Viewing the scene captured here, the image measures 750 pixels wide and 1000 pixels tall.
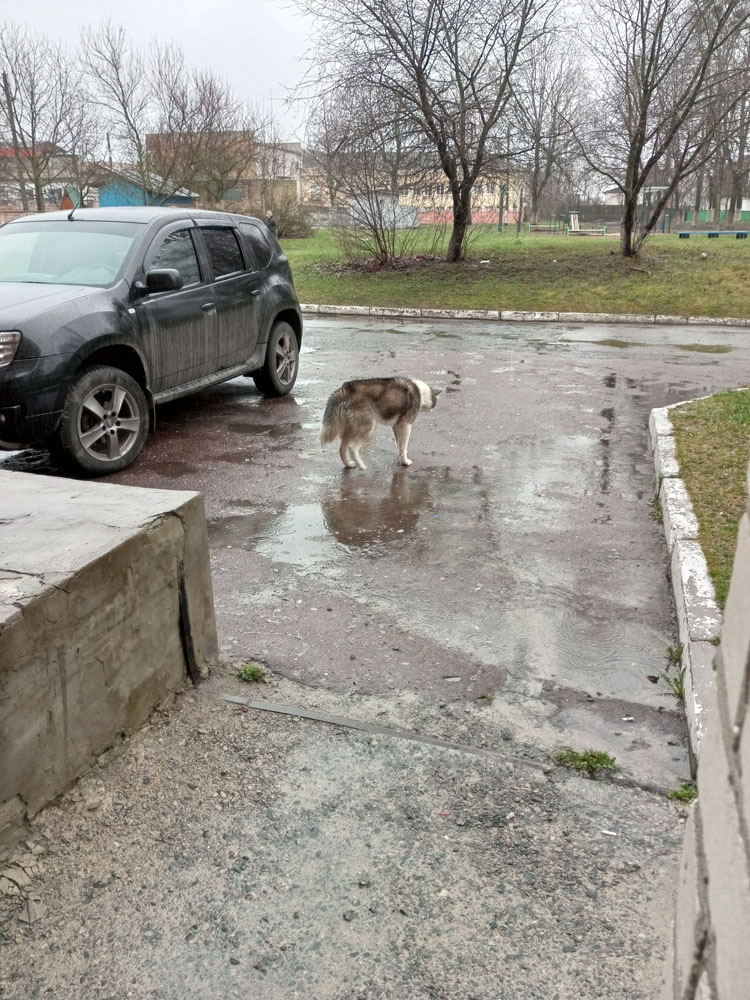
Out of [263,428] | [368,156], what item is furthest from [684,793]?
Answer: [368,156]

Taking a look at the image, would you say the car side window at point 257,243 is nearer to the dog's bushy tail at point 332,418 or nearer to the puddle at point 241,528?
the dog's bushy tail at point 332,418

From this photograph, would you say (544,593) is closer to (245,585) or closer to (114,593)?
(245,585)

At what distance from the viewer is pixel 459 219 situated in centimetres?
2228

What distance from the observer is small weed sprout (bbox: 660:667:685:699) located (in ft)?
12.2

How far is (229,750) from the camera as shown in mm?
3240

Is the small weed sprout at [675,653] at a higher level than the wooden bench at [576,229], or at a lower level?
lower

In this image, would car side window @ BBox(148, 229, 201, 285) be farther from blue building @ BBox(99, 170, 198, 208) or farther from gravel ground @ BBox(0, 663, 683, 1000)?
blue building @ BBox(99, 170, 198, 208)

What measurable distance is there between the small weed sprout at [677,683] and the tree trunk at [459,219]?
1986 centimetres

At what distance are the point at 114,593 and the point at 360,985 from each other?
1.61 meters

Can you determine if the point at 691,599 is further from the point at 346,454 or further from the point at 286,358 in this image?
the point at 286,358

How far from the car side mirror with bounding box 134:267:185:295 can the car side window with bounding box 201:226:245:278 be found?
4.25 feet

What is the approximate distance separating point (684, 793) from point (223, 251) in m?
7.22

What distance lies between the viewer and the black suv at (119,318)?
609 centimetres

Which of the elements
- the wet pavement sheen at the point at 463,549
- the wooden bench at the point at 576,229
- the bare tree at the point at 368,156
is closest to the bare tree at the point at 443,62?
the bare tree at the point at 368,156
